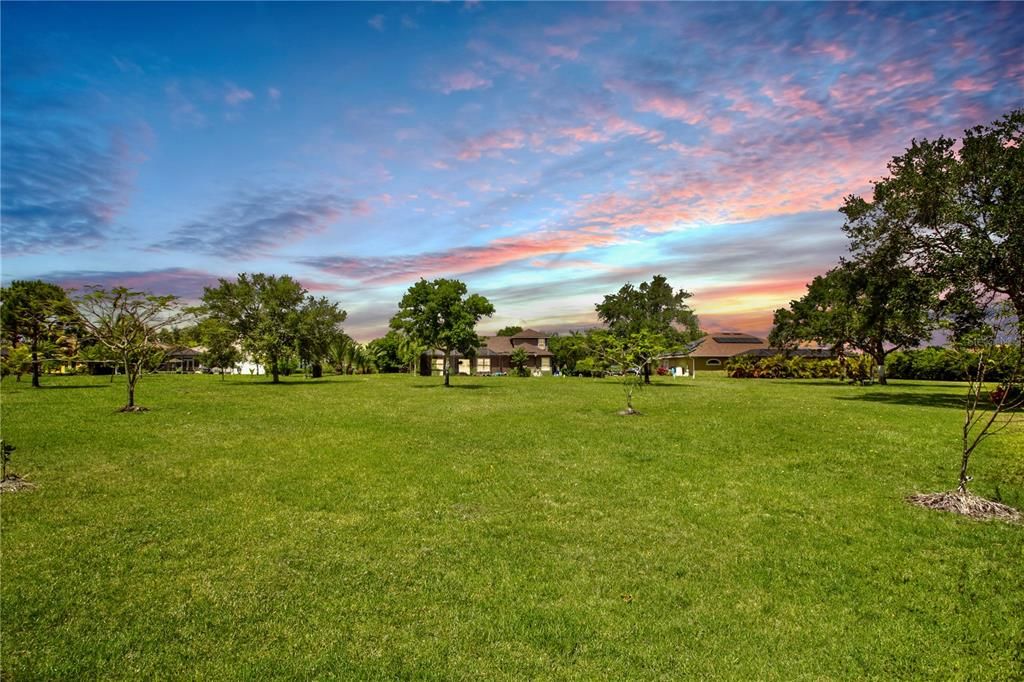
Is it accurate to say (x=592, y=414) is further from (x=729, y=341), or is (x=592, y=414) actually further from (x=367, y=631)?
(x=729, y=341)

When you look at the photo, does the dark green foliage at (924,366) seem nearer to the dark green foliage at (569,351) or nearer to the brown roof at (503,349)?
the dark green foliage at (569,351)

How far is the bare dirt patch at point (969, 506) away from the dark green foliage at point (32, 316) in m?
40.0

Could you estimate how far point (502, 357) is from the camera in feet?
318

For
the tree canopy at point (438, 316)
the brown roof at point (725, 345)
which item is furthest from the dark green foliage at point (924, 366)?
the tree canopy at point (438, 316)

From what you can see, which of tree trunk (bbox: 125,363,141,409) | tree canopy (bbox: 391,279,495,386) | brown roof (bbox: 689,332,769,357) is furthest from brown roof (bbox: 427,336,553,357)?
tree trunk (bbox: 125,363,141,409)

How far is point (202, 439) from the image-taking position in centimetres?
2009

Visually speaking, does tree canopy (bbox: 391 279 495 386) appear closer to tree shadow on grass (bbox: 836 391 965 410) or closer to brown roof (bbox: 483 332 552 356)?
tree shadow on grass (bbox: 836 391 965 410)

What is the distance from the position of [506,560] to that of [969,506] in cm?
1148

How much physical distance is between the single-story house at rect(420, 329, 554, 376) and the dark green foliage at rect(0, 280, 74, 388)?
56.1 meters

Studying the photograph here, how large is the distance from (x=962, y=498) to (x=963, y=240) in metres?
26.5

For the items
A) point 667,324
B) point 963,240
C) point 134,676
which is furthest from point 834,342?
point 134,676

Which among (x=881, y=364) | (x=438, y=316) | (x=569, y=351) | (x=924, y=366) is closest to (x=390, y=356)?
(x=569, y=351)

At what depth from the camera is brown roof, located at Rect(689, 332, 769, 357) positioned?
88875 millimetres

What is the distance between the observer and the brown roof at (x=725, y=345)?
88.9 m
